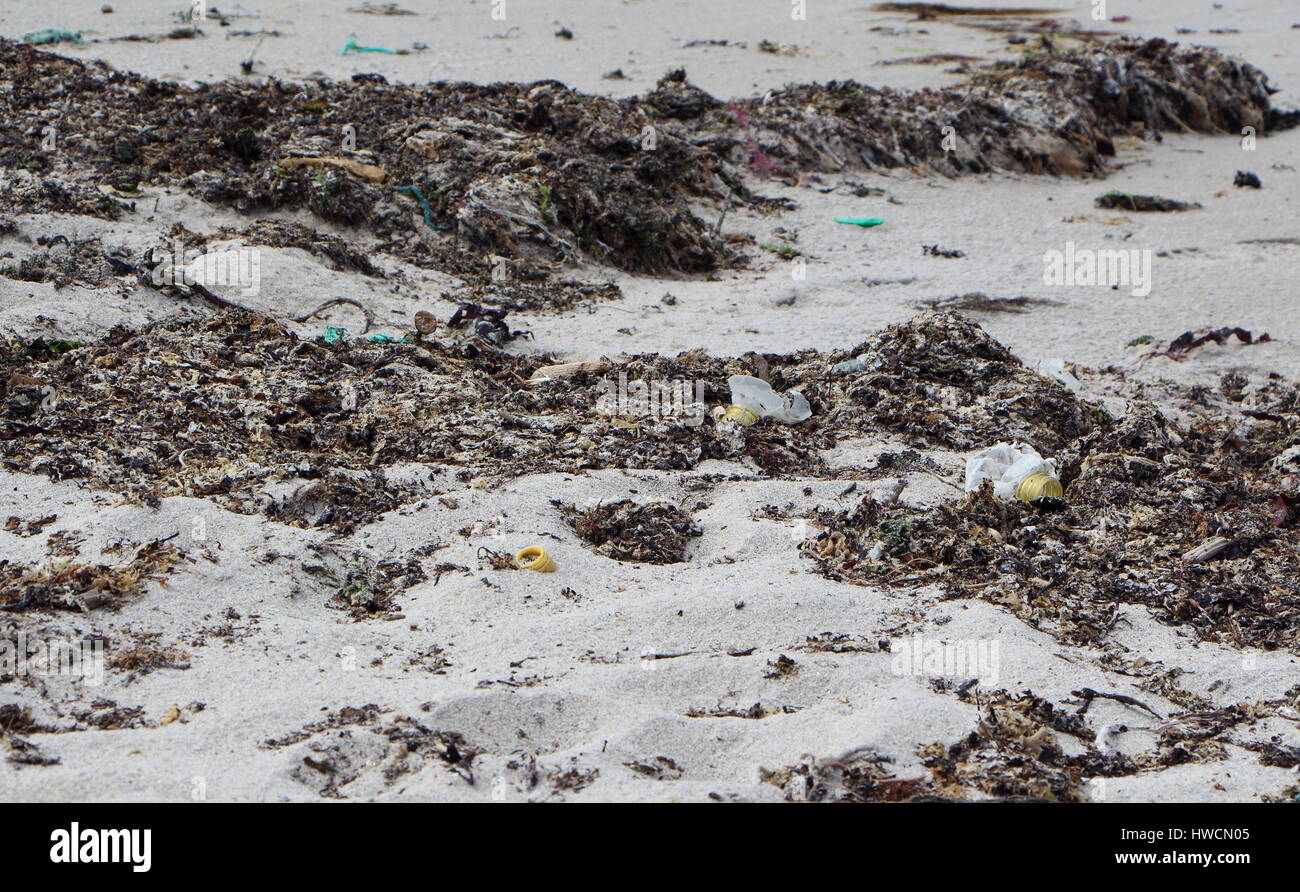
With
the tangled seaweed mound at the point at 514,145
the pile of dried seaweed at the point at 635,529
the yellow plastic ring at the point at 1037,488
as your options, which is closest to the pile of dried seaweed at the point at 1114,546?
the yellow plastic ring at the point at 1037,488

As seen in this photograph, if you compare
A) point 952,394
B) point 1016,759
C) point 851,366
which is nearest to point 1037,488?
point 952,394

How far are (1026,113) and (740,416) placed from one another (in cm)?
629

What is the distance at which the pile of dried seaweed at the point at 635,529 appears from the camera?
3766 millimetres

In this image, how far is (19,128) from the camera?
720 cm

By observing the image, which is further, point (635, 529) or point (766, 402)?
point (766, 402)

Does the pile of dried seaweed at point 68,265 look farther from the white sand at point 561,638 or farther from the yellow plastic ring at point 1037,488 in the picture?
the yellow plastic ring at point 1037,488

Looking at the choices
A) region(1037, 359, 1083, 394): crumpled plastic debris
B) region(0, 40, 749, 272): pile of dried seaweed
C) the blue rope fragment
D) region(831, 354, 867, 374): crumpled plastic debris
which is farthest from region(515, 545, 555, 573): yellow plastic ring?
the blue rope fragment

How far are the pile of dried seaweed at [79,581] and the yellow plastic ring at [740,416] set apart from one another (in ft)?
7.10

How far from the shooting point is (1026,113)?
9891 millimetres

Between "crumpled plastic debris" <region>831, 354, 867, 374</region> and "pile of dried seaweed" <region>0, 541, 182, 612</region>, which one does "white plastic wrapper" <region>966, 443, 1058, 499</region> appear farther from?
"pile of dried seaweed" <region>0, 541, 182, 612</region>

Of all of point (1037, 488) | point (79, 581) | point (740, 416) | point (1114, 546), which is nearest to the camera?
point (79, 581)

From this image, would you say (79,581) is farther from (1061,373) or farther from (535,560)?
(1061,373)
